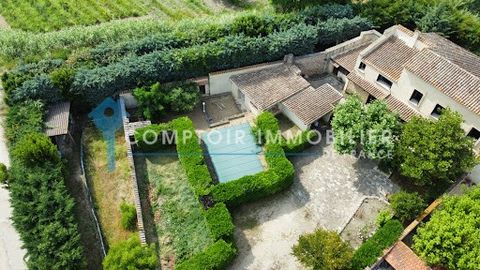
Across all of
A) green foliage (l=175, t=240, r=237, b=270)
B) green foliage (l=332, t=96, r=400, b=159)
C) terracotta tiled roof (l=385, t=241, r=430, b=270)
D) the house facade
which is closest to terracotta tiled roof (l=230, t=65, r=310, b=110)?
the house facade

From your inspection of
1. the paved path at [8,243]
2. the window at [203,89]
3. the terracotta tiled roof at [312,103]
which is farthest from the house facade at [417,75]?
the paved path at [8,243]

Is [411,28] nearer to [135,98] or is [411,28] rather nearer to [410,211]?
[410,211]

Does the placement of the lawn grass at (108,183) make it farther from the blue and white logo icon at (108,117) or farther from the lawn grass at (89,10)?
the lawn grass at (89,10)

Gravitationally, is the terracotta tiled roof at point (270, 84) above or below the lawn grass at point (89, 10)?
below

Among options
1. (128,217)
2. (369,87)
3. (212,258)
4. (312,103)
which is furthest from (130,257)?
(369,87)

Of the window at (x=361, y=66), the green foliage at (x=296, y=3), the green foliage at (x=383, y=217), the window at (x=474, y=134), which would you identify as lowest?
the green foliage at (x=383, y=217)

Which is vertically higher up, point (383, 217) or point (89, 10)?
point (89, 10)

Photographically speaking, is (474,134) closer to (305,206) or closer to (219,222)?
(305,206)

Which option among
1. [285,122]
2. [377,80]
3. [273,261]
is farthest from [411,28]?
[273,261]
